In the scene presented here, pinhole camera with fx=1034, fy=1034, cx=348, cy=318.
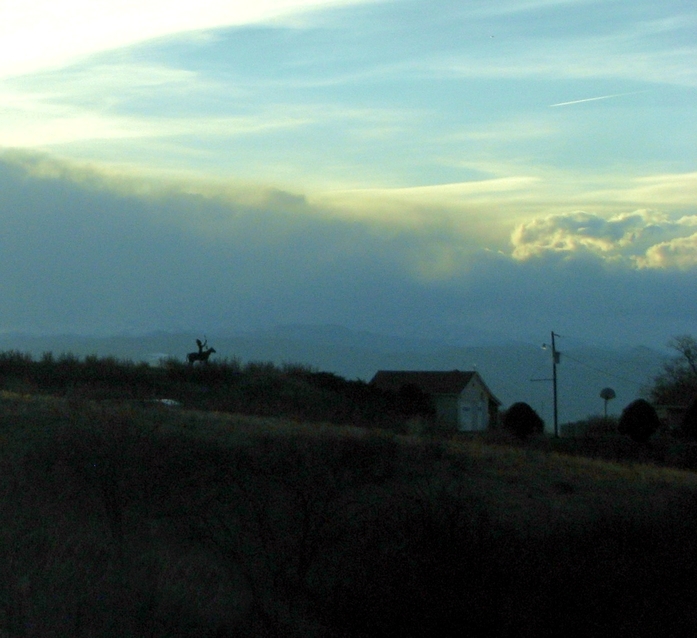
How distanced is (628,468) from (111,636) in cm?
1866

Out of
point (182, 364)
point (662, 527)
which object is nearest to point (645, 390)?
point (182, 364)

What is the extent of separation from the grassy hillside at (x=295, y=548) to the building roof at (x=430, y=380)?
40.4 metres

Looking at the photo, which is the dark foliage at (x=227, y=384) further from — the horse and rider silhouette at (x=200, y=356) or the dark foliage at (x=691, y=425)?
the dark foliage at (x=691, y=425)

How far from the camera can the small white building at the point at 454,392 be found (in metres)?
59.3

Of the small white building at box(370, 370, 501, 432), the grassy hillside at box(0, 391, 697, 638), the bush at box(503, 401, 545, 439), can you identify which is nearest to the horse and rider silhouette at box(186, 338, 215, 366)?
the small white building at box(370, 370, 501, 432)

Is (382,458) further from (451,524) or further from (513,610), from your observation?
(513,610)

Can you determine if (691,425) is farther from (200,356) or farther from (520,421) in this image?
(200,356)

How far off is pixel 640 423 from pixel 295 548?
3288 centimetres

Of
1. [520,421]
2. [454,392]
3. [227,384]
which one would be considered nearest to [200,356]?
[227,384]

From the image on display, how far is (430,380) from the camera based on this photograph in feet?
202

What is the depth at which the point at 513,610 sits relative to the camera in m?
9.45

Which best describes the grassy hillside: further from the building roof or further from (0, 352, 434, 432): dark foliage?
the building roof

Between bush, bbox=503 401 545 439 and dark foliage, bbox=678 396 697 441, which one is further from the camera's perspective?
dark foliage, bbox=678 396 697 441

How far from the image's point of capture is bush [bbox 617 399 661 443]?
4206cm
